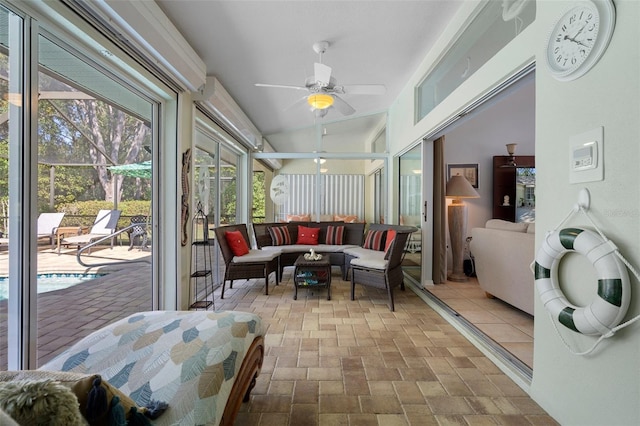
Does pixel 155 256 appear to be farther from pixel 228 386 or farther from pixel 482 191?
pixel 482 191

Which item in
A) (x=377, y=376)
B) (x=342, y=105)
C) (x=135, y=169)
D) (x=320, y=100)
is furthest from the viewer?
(x=342, y=105)

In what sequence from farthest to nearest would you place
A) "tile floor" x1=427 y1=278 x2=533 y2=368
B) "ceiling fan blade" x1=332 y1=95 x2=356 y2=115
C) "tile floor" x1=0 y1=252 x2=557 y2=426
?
"ceiling fan blade" x1=332 y1=95 x2=356 y2=115 < "tile floor" x1=427 y1=278 x2=533 y2=368 < "tile floor" x1=0 y1=252 x2=557 y2=426

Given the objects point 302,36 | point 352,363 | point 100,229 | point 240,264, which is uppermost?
point 302,36

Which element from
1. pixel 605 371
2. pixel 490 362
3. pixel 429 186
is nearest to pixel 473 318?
pixel 490 362

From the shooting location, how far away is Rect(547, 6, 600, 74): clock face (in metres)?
1.37

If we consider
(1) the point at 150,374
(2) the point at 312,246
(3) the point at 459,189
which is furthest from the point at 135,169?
(3) the point at 459,189

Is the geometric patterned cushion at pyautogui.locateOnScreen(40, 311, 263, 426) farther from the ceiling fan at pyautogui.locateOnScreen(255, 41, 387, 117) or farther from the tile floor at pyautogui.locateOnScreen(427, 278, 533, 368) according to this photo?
the ceiling fan at pyautogui.locateOnScreen(255, 41, 387, 117)

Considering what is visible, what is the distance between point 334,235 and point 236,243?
1.88 metres

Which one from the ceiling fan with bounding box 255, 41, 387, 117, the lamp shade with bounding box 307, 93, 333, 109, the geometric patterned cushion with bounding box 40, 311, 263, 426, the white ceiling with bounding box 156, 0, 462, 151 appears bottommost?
the geometric patterned cushion with bounding box 40, 311, 263, 426

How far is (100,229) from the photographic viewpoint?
2.23 m

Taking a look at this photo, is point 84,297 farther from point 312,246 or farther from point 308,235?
point 308,235

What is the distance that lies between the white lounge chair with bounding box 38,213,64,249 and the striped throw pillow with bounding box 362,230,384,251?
3.79m

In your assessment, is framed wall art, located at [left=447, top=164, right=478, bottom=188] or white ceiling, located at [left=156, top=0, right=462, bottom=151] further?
framed wall art, located at [left=447, top=164, right=478, bottom=188]

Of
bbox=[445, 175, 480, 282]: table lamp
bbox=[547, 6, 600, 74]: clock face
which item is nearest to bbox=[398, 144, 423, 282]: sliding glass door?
bbox=[445, 175, 480, 282]: table lamp
